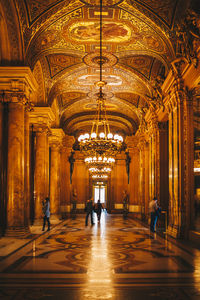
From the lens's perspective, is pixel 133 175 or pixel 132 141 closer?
pixel 132 141

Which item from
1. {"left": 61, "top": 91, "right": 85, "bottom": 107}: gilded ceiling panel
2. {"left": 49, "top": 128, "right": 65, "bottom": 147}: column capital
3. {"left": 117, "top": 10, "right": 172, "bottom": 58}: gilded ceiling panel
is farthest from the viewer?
{"left": 49, "top": 128, "right": 65, "bottom": 147}: column capital

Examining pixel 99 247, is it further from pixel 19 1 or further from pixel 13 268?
pixel 19 1

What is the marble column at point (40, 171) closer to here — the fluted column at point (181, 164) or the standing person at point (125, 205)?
the fluted column at point (181, 164)

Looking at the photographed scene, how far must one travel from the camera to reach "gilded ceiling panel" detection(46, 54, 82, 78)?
1227 centimetres

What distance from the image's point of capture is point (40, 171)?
13.2 m

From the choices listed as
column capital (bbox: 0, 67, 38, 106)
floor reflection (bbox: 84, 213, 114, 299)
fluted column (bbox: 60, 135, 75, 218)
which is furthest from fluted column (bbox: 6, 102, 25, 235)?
fluted column (bbox: 60, 135, 75, 218)

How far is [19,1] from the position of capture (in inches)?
332

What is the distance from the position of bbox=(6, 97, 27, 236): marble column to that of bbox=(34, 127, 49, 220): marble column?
3.57m

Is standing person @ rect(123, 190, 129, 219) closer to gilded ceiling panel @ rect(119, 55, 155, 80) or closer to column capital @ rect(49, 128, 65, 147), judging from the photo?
column capital @ rect(49, 128, 65, 147)

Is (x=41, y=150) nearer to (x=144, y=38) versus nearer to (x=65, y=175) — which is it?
(x=144, y=38)

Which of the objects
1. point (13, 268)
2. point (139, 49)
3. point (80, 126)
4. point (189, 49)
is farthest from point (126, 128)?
point (13, 268)

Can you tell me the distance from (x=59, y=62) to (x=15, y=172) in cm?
544

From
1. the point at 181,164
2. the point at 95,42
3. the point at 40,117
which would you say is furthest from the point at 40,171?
the point at 181,164

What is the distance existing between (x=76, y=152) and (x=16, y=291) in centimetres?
1986
